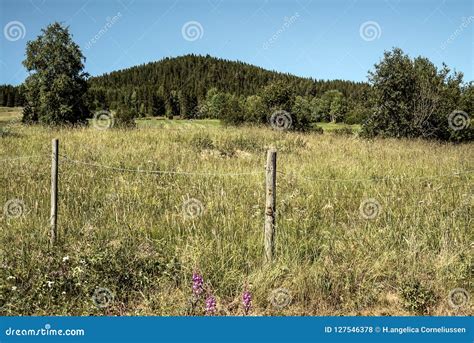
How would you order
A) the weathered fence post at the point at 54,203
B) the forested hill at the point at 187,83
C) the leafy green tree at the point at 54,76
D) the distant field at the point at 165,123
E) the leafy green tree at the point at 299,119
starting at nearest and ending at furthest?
the weathered fence post at the point at 54,203 → the distant field at the point at 165,123 → the leafy green tree at the point at 299,119 → the leafy green tree at the point at 54,76 → the forested hill at the point at 187,83

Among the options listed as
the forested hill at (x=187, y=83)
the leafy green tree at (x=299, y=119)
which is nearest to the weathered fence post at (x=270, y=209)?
the leafy green tree at (x=299, y=119)

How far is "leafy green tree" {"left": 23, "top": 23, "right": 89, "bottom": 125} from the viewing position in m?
40.5

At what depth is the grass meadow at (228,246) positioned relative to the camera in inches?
182

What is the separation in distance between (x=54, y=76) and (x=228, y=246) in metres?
41.0

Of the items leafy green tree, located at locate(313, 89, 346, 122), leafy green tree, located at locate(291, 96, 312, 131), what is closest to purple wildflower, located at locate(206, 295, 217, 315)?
leafy green tree, located at locate(291, 96, 312, 131)

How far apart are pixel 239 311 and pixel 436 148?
14396 millimetres

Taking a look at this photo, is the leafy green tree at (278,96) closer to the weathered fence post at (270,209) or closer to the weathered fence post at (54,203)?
the weathered fence post at (54,203)

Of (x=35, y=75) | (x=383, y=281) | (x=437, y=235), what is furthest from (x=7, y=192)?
(x=35, y=75)

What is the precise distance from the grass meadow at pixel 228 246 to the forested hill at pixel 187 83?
11844 cm

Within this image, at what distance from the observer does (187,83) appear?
6531 inches

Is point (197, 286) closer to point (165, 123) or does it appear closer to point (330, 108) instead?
point (165, 123)

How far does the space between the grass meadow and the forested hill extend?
389 ft

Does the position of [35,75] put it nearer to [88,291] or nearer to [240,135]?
Result: [240,135]

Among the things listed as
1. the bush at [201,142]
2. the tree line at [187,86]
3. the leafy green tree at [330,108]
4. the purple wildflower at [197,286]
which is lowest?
the purple wildflower at [197,286]
